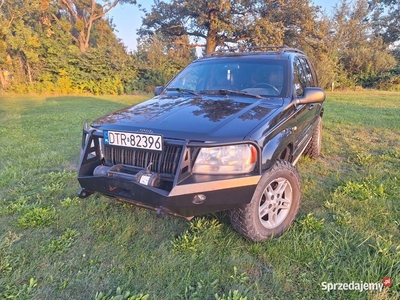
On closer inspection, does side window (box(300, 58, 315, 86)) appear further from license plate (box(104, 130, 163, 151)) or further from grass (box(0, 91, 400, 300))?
license plate (box(104, 130, 163, 151))

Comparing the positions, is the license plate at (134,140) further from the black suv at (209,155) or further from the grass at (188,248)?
the grass at (188,248)

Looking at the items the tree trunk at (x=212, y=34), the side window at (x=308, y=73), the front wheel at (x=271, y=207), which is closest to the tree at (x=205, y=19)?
the tree trunk at (x=212, y=34)

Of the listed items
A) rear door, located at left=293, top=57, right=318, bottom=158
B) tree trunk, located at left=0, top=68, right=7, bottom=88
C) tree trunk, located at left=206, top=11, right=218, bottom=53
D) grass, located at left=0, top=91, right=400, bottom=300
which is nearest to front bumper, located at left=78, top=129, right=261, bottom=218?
grass, located at left=0, top=91, right=400, bottom=300

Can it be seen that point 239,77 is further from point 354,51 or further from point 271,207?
point 354,51

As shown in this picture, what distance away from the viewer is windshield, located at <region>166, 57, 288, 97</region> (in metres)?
3.12

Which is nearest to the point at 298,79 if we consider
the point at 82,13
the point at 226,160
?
the point at 226,160

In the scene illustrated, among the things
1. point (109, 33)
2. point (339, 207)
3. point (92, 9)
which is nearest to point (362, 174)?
point (339, 207)

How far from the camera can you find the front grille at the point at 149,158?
7.05 feet

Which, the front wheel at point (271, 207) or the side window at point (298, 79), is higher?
the side window at point (298, 79)

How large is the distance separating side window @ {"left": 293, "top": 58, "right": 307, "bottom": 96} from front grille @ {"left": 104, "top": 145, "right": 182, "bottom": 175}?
175cm

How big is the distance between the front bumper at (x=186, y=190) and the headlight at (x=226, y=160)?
49mm

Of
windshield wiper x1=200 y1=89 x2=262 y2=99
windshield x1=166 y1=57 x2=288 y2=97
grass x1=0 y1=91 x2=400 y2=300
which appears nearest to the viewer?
grass x1=0 y1=91 x2=400 y2=300

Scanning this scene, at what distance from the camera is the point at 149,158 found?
225 cm

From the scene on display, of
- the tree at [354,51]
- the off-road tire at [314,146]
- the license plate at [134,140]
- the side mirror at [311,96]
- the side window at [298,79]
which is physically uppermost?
the tree at [354,51]
